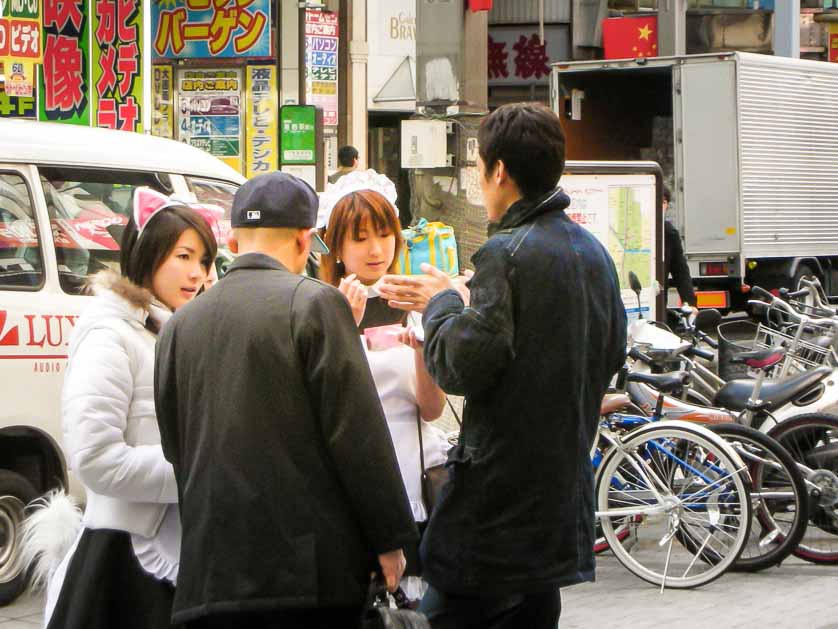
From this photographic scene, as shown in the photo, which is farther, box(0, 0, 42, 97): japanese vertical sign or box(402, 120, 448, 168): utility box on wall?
box(402, 120, 448, 168): utility box on wall

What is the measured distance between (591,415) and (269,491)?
829 millimetres

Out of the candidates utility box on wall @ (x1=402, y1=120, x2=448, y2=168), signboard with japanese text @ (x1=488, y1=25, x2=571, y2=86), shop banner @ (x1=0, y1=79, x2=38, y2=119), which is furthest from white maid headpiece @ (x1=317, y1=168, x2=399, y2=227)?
signboard with japanese text @ (x1=488, y1=25, x2=571, y2=86)

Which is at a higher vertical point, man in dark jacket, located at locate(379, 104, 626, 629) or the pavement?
man in dark jacket, located at locate(379, 104, 626, 629)

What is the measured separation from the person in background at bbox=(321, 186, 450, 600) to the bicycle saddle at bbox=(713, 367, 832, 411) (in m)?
3.70

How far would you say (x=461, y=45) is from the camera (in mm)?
18156

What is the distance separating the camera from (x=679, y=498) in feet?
22.0

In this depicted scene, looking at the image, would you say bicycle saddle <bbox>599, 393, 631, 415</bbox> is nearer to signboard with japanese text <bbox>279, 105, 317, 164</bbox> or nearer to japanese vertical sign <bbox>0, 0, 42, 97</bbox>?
japanese vertical sign <bbox>0, 0, 42, 97</bbox>

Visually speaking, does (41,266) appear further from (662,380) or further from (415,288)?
(415,288)

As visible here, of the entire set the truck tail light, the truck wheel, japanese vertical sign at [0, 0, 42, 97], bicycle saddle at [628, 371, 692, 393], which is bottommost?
the truck wheel

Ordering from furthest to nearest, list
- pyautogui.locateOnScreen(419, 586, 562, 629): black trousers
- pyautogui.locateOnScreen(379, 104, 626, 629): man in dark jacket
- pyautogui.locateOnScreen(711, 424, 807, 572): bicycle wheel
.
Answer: pyautogui.locateOnScreen(711, 424, 807, 572): bicycle wheel → pyautogui.locateOnScreen(419, 586, 562, 629): black trousers → pyautogui.locateOnScreen(379, 104, 626, 629): man in dark jacket

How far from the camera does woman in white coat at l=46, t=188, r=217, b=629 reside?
11.3ft

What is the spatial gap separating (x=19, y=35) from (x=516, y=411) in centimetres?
938

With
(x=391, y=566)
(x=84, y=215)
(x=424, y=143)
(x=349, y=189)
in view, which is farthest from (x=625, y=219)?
(x=424, y=143)

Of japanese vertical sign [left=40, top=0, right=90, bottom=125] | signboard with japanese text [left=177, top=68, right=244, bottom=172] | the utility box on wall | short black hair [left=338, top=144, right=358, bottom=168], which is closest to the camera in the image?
japanese vertical sign [left=40, top=0, right=90, bottom=125]
